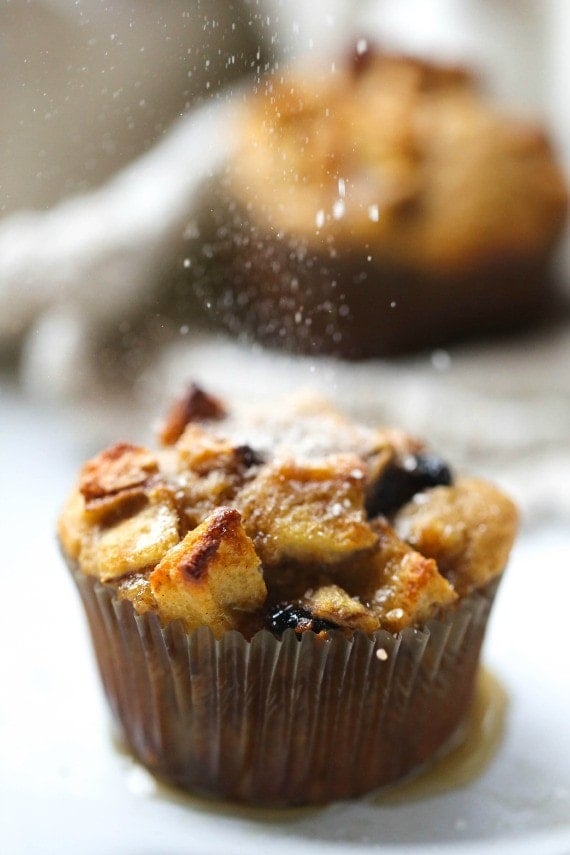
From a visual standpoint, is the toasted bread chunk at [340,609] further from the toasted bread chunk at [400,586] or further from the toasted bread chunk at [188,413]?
the toasted bread chunk at [188,413]

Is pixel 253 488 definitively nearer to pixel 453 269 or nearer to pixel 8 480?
pixel 8 480

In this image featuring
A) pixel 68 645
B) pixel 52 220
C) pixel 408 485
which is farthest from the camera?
pixel 52 220

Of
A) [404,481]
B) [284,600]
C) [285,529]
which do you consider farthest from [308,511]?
[404,481]

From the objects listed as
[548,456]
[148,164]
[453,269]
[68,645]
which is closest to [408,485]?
[68,645]

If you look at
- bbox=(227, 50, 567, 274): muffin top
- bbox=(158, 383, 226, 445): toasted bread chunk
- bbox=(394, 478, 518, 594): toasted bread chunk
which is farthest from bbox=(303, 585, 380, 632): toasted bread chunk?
bbox=(227, 50, 567, 274): muffin top

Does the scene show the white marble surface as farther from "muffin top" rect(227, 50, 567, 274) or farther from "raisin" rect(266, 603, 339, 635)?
"muffin top" rect(227, 50, 567, 274)

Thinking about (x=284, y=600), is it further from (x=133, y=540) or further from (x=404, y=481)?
(x=404, y=481)
